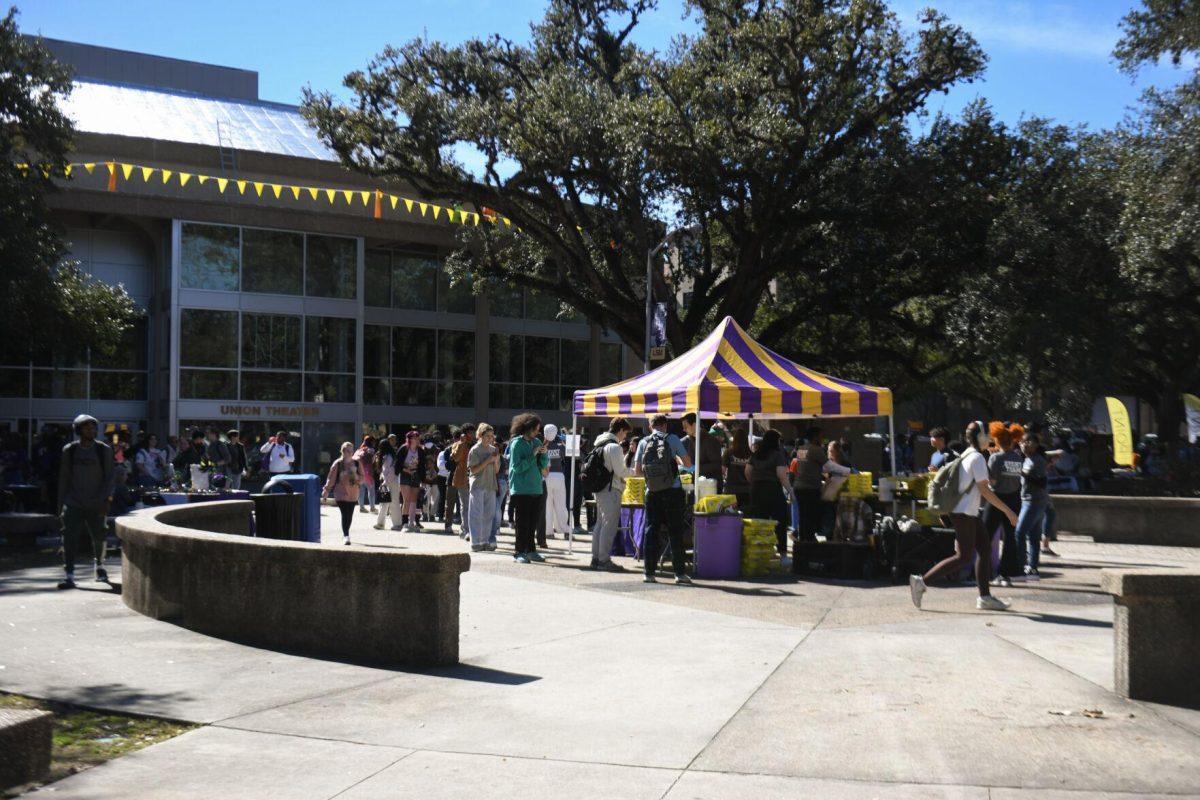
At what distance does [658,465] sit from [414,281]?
3129cm

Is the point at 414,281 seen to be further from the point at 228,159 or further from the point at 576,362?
the point at 576,362

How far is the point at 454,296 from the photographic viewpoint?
43.5 m

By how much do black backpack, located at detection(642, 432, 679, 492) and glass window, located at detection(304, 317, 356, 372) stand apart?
90.1 feet

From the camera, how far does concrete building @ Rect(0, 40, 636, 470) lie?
36.7 metres

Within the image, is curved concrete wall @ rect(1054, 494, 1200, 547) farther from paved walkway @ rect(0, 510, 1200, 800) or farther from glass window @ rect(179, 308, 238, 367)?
glass window @ rect(179, 308, 238, 367)

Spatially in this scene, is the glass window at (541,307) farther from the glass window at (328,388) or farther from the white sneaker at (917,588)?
the white sneaker at (917,588)

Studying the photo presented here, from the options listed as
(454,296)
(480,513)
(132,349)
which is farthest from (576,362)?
(480,513)

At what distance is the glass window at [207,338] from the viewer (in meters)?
36.4

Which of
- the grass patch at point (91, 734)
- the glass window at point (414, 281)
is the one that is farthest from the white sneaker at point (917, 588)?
the glass window at point (414, 281)

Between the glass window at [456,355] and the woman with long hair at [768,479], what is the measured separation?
28.7 m

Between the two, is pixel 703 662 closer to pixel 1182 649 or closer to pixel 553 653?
pixel 553 653

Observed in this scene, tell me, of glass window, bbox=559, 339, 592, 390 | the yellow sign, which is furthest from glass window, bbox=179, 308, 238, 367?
the yellow sign

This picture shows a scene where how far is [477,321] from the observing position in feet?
143

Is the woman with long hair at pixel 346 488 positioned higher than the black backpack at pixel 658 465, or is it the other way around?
the black backpack at pixel 658 465
